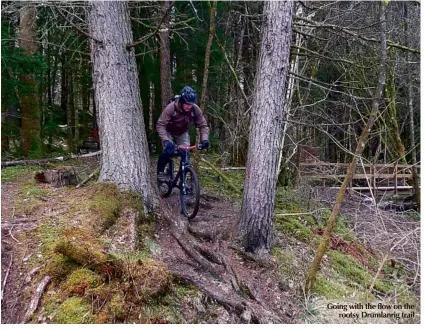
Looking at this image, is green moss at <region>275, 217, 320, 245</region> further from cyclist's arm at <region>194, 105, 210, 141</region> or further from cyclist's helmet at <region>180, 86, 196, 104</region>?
cyclist's helmet at <region>180, 86, 196, 104</region>

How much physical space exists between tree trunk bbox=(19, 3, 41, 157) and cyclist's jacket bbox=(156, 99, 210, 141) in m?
4.35

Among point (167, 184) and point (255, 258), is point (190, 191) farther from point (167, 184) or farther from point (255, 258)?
point (255, 258)

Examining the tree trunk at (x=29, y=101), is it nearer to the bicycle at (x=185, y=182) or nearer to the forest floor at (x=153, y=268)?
the forest floor at (x=153, y=268)

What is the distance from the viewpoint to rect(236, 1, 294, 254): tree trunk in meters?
5.13

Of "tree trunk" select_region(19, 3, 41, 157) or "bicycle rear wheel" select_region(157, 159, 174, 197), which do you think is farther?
"tree trunk" select_region(19, 3, 41, 157)

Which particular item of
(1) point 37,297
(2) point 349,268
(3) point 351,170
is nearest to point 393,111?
(2) point 349,268

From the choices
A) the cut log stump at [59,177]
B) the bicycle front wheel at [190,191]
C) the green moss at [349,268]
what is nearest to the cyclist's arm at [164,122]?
Answer: the bicycle front wheel at [190,191]

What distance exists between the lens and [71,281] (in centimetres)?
318

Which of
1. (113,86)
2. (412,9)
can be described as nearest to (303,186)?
(113,86)

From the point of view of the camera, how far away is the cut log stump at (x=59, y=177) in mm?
5758

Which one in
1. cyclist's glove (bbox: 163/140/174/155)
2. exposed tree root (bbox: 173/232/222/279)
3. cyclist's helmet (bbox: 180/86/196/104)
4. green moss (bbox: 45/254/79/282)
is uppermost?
cyclist's helmet (bbox: 180/86/196/104)

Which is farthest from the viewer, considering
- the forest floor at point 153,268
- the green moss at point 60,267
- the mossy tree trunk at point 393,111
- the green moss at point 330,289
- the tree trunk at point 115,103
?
the mossy tree trunk at point 393,111

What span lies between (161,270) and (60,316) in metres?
0.99

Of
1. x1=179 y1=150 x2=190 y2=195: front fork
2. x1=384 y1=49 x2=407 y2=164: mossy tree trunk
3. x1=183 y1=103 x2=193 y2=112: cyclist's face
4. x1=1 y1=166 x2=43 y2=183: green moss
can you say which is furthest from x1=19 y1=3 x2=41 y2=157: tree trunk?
x1=384 y1=49 x2=407 y2=164: mossy tree trunk
